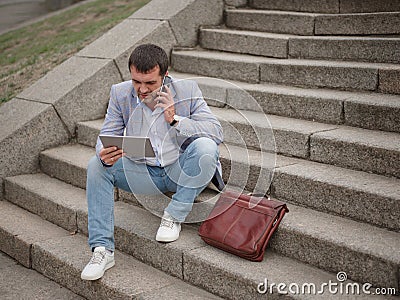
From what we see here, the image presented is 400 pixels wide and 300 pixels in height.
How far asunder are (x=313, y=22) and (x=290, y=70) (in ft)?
2.67

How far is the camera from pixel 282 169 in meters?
4.63

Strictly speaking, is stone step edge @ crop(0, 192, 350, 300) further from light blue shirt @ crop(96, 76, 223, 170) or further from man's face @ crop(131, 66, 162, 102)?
man's face @ crop(131, 66, 162, 102)

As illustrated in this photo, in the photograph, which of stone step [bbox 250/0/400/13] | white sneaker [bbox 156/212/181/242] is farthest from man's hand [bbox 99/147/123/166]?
stone step [bbox 250/0/400/13]

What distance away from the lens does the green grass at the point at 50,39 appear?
806 cm

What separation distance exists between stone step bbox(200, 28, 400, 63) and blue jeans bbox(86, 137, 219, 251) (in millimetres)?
1981

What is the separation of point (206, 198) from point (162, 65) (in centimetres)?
99

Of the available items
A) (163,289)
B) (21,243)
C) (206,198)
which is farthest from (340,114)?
(21,243)

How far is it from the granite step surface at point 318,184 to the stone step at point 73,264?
3.05 feet

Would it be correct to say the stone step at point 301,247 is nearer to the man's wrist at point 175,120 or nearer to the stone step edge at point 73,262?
the stone step edge at point 73,262

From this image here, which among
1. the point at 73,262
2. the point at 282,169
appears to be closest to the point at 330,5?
the point at 282,169

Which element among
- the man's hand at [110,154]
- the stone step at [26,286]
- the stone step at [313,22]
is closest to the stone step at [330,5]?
the stone step at [313,22]

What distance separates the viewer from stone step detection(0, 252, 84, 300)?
15.3 ft

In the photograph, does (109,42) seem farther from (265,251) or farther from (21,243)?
(265,251)

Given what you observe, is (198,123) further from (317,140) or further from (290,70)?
(290,70)
